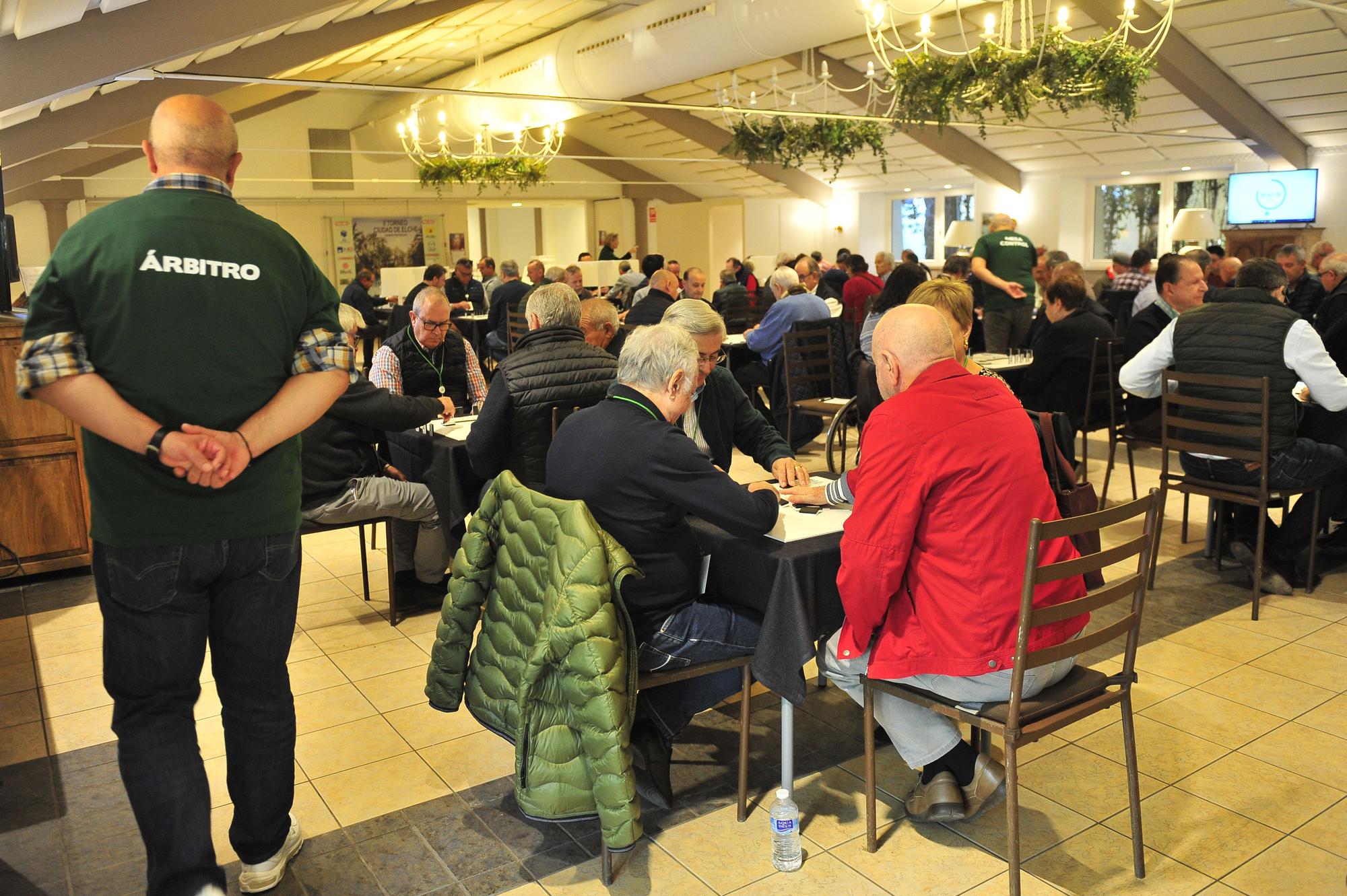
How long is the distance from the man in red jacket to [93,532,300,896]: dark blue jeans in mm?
1272

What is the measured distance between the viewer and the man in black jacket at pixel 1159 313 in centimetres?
503

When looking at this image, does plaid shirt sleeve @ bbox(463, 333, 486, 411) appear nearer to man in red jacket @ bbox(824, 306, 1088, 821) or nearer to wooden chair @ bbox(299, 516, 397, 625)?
wooden chair @ bbox(299, 516, 397, 625)

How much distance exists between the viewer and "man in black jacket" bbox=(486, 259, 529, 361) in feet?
31.4

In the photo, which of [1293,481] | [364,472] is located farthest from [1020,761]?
[364,472]

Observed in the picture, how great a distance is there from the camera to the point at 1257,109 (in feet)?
38.9

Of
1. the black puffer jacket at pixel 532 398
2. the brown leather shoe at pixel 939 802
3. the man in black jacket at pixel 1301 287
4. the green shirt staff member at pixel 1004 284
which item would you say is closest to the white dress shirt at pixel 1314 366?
the brown leather shoe at pixel 939 802

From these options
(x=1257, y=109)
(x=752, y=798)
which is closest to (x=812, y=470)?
(x=752, y=798)

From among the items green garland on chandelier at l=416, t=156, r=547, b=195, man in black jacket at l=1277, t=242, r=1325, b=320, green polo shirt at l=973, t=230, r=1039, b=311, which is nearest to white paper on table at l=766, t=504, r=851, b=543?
man in black jacket at l=1277, t=242, r=1325, b=320

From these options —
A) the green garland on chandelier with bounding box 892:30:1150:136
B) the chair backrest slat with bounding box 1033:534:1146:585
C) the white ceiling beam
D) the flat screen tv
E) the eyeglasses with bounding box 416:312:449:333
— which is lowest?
the chair backrest slat with bounding box 1033:534:1146:585

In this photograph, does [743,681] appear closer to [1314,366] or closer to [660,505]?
[660,505]

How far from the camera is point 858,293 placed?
29.8 feet

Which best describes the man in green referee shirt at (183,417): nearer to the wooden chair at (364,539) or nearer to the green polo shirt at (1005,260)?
the wooden chair at (364,539)

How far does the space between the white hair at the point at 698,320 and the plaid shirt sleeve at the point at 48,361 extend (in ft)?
6.04

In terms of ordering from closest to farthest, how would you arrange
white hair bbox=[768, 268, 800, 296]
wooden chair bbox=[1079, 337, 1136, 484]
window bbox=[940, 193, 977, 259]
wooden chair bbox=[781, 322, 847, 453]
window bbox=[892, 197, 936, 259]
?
wooden chair bbox=[1079, 337, 1136, 484], wooden chair bbox=[781, 322, 847, 453], white hair bbox=[768, 268, 800, 296], window bbox=[940, 193, 977, 259], window bbox=[892, 197, 936, 259]
